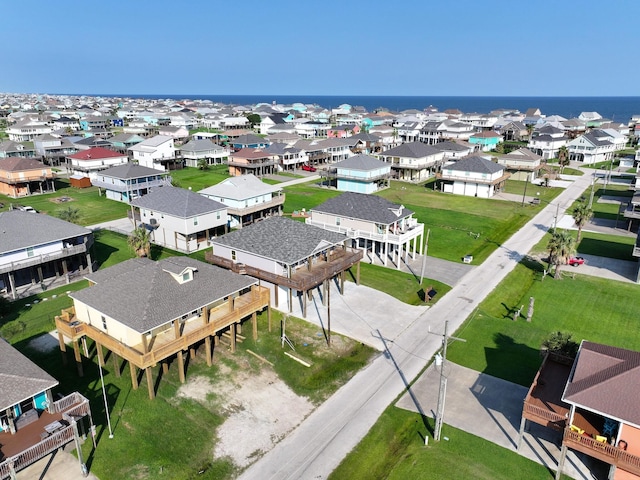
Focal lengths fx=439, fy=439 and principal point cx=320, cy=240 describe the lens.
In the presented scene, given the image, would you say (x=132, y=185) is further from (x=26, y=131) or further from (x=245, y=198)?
(x=26, y=131)

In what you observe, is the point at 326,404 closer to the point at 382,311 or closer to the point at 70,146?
the point at 382,311

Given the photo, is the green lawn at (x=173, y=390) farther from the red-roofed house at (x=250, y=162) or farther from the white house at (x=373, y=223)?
the red-roofed house at (x=250, y=162)

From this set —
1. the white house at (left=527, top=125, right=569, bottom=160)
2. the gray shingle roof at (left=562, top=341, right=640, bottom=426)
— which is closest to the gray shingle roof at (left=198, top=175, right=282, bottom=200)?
the gray shingle roof at (left=562, top=341, right=640, bottom=426)

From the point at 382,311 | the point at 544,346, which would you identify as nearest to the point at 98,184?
the point at 382,311

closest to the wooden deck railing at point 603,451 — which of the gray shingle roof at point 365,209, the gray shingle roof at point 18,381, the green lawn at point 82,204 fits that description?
the gray shingle roof at point 18,381

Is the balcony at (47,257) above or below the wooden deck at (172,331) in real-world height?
above

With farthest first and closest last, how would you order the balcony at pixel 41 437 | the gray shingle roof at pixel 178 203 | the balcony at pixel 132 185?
the balcony at pixel 132 185, the gray shingle roof at pixel 178 203, the balcony at pixel 41 437
